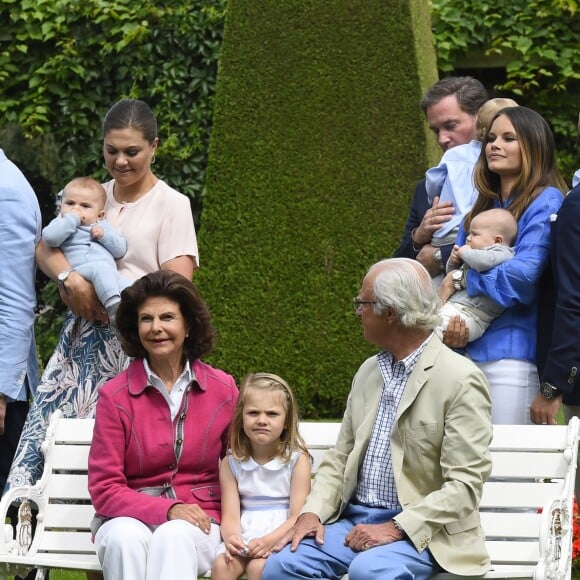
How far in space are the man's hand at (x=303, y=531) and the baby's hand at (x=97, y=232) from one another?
1355 mm

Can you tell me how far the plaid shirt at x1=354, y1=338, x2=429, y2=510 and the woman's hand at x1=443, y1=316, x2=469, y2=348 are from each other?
48cm

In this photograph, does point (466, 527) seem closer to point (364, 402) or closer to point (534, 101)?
point (364, 402)

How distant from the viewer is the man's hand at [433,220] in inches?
188

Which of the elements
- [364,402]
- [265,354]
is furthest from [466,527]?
[265,354]

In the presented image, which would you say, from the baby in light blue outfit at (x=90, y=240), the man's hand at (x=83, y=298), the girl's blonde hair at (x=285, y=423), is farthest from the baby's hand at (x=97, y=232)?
the girl's blonde hair at (x=285, y=423)

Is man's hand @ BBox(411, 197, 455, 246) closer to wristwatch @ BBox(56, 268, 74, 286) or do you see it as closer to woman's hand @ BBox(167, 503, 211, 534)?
wristwatch @ BBox(56, 268, 74, 286)

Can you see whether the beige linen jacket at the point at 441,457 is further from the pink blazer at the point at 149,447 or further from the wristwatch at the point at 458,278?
the wristwatch at the point at 458,278

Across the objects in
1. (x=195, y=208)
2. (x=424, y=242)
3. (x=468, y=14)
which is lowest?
(x=424, y=242)

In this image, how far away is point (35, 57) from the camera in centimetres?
1034

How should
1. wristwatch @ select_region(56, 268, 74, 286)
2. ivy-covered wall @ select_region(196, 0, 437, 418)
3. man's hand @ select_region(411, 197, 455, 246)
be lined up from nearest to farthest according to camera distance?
1. wristwatch @ select_region(56, 268, 74, 286)
2. man's hand @ select_region(411, 197, 455, 246)
3. ivy-covered wall @ select_region(196, 0, 437, 418)

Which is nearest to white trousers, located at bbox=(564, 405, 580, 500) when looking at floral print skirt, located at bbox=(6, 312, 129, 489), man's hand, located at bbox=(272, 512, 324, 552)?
man's hand, located at bbox=(272, 512, 324, 552)

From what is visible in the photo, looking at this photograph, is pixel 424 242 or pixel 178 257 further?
pixel 424 242

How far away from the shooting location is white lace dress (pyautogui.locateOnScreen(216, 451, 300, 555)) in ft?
13.0

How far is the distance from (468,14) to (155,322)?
20.7 ft
